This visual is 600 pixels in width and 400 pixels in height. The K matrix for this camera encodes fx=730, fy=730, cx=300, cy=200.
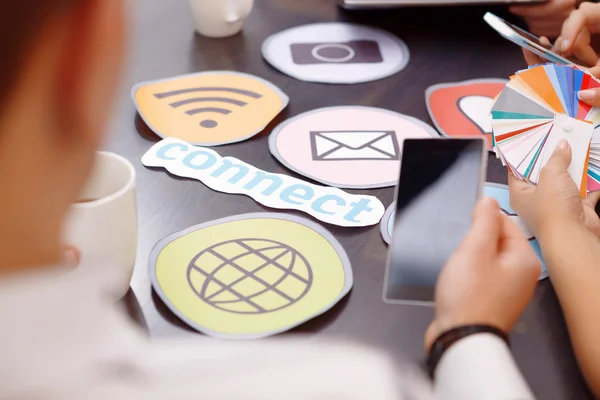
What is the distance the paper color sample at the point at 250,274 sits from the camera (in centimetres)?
71

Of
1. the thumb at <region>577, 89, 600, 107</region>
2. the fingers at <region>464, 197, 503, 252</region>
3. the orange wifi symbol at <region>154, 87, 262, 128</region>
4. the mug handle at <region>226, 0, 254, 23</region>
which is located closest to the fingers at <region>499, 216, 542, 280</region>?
the fingers at <region>464, 197, 503, 252</region>

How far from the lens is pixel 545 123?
2.89 feet

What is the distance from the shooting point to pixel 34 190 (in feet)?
1.13

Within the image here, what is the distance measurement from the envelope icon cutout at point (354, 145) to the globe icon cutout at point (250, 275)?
21 cm

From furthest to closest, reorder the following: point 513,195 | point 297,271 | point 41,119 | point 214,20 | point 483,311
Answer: point 214,20 < point 513,195 < point 297,271 < point 483,311 < point 41,119

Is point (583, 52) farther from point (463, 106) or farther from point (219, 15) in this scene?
point (219, 15)

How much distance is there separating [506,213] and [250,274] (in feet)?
1.08

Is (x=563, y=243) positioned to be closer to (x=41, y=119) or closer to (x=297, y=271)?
(x=297, y=271)

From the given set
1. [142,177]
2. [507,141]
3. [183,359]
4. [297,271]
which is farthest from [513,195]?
[183,359]

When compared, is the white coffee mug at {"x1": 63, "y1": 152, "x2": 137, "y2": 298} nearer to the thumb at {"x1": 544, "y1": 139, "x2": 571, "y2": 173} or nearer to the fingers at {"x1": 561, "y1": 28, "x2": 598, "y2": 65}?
the thumb at {"x1": 544, "y1": 139, "x2": 571, "y2": 173}

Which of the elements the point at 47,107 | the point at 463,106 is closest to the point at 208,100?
the point at 463,106

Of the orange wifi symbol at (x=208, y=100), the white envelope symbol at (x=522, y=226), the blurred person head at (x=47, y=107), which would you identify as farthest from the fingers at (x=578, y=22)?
the blurred person head at (x=47, y=107)

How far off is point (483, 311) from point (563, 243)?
18 centimetres

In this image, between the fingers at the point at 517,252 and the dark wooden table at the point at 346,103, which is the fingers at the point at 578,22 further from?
the fingers at the point at 517,252
